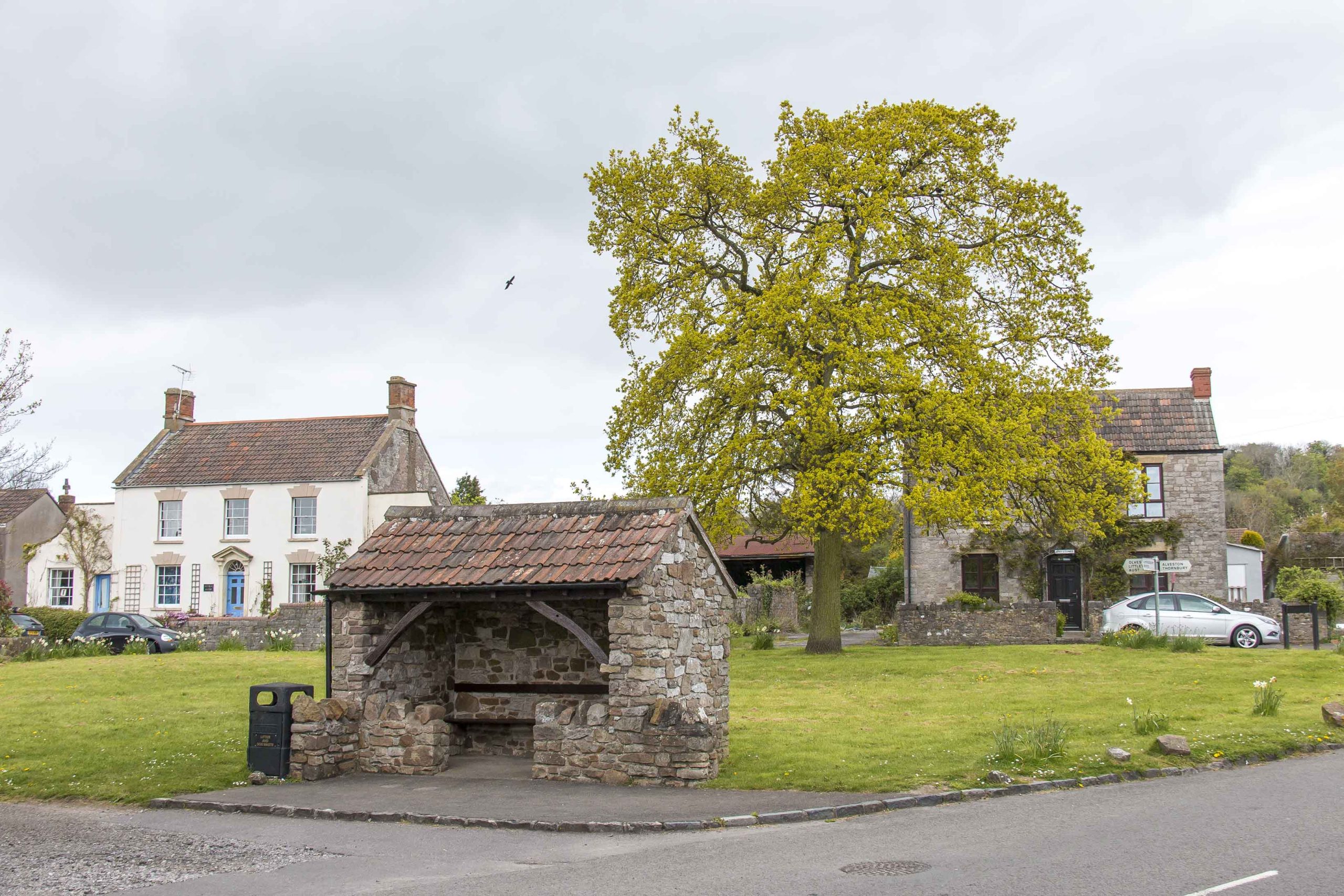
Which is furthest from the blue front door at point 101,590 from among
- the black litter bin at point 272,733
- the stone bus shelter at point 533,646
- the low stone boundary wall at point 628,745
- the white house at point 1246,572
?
the white house at point 1246,572

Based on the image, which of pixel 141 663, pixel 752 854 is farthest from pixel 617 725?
pixel 141 663

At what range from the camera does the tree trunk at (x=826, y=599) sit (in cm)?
2758

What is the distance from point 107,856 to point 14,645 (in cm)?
2383

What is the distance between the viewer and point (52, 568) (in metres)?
44.4

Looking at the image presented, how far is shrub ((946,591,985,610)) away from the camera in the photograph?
3170cm

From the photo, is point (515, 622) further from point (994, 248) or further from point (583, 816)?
point (994, 248)

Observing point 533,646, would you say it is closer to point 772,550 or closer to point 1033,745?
point 1033,745

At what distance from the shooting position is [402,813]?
39.4ft

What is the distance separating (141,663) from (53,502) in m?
27.8

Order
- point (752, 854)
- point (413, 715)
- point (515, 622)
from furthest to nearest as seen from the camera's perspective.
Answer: point (515, 622) < point (413, 715) < point (752, 854)

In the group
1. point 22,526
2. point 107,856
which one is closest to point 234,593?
point 22,526

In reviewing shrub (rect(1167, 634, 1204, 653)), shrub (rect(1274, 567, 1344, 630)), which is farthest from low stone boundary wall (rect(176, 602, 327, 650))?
shrub (rect(1274, 567, 1344, 630))

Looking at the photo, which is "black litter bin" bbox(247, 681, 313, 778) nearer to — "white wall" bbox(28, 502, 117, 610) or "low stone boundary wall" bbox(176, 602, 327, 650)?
"low stone boundary wall" bbox(176, 602, 327, 650)

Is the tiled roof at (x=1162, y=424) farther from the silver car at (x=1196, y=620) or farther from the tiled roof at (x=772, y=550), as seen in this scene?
the tiled roof at (x=772, y=550)
